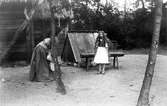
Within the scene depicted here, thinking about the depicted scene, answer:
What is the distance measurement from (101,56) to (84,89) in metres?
3.06

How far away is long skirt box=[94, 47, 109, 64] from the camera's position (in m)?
12.3

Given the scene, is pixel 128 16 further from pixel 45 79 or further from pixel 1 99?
pixel 1 99

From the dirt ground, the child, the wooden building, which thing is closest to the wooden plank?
the wooden building

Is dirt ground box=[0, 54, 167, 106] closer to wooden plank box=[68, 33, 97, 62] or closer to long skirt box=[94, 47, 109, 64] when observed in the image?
long skirt box=[94, 47, 109, 64]

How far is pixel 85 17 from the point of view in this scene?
24.0 meters

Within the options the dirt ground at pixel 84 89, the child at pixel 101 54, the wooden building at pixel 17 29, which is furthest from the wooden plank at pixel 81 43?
the child at pixel 101 54

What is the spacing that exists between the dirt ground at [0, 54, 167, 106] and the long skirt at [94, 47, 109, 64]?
0.52m

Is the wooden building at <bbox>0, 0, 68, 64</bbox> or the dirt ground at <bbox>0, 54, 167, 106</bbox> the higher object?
Answer: the wooden building at <bbox>0, 0, 68, 64</bbox>

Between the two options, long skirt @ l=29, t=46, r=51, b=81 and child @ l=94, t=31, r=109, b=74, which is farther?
child @ l=94, t=31, r=109, b=74

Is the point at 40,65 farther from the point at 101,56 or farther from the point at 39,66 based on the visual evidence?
the point at 101,56

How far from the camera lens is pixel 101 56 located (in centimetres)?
1238

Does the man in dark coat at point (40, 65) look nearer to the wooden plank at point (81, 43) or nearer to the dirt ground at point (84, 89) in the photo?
the dirt ground at point (84, 89)

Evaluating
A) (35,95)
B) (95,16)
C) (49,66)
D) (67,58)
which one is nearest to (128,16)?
(95,16)

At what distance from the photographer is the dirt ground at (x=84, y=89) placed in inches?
317
